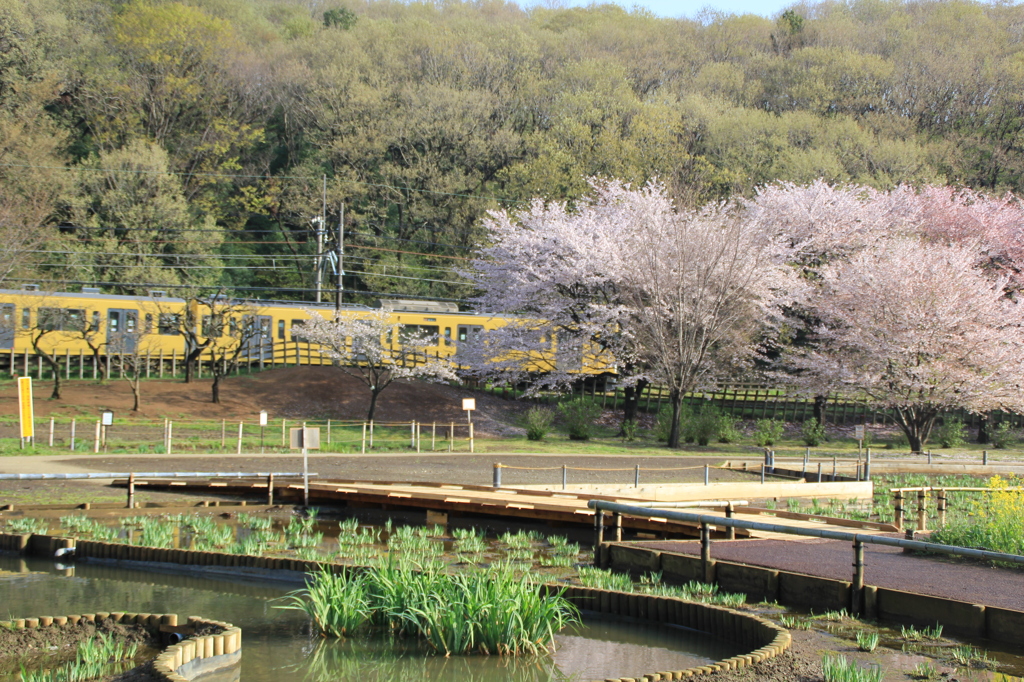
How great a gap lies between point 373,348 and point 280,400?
5154mm

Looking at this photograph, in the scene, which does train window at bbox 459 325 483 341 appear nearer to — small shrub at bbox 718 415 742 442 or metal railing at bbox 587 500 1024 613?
small shrub at bbox 718 415 742 442

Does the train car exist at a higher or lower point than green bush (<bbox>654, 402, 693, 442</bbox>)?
higher

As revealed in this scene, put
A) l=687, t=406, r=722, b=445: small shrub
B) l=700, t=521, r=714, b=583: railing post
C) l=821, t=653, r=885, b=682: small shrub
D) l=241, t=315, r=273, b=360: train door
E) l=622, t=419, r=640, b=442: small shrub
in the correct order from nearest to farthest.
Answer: l=821, t=653, r=885, b=682: small shrub < l=700, t=521, r=714, b=583: railing post < l=687, t=406, r=722, b=445: small shrub < l=622, t=419, r=640, b=442: small shrub < l=241, t=315, r=273, b=360: train door

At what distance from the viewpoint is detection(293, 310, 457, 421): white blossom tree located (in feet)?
109

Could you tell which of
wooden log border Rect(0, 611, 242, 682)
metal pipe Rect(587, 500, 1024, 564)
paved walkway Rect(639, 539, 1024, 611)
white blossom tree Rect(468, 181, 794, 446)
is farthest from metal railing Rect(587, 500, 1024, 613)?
white blossom tree Rect(468, 181, 794, 446)

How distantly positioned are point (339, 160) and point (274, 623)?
165ft

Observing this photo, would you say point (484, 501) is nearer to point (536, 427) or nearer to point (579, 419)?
point (536, 427)

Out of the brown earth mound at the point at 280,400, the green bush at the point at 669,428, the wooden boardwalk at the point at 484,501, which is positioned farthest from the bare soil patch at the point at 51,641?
the green bush at the point at 669,428

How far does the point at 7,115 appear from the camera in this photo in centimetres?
4794

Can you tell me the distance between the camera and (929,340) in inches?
1300

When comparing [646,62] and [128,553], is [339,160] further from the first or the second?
[128,553]

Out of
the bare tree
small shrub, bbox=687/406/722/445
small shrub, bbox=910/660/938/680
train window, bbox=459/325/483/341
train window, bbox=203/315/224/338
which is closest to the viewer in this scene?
small shrub, bbox=910/660/938/680

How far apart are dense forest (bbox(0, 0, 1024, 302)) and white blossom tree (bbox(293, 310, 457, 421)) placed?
10876 millimetres

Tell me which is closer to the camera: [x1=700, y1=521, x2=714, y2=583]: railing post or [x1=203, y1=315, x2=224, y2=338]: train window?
[x1=700, y1=521, x2=714, y2=583]: railing post
